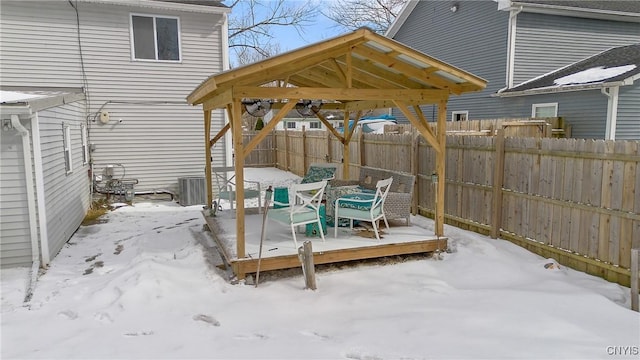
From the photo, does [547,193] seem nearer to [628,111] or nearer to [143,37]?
[628,111]

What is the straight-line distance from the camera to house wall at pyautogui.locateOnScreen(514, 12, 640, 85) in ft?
45.5

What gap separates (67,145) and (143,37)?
404 centimetres

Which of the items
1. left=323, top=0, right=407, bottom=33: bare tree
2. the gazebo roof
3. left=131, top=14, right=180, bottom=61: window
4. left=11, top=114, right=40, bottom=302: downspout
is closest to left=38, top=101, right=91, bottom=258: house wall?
left=11, top=114, right=40, bottom=302: downspout

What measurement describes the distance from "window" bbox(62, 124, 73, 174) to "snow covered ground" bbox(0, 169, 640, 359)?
204 centimetres

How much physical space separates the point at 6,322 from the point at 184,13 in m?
8.59

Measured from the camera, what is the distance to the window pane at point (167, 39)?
10.6 meters

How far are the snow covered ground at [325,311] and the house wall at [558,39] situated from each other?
9.93 meters

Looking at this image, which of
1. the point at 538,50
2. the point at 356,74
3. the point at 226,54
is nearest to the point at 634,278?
the point at 356,74

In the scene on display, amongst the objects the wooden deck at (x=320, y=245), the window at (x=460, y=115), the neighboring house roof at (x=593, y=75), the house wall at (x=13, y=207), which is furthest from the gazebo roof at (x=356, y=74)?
the window at (x=460, y=115)

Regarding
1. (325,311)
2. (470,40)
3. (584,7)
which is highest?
(584,7)

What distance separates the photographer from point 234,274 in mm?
5336

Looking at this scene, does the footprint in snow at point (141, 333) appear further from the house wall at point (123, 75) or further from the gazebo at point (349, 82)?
the house wall at point (123, 75)

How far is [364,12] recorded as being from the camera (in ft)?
86.3

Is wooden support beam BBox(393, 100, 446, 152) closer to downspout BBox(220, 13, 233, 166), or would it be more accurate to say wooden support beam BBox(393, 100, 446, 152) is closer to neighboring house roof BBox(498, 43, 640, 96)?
downspout BBox(220, 13, 233, 166)
